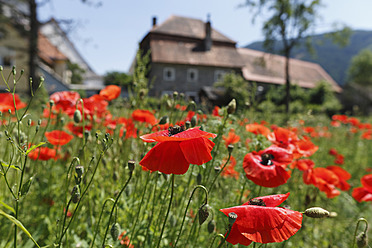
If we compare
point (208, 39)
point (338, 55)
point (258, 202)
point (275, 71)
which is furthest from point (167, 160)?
point (338, 55)

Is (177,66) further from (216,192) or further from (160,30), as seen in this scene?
(216,192)

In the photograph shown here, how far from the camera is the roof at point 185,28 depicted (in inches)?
931

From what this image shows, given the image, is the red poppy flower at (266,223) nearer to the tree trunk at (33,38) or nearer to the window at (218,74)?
the tree trunk at (33,38)

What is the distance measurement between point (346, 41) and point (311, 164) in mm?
19050

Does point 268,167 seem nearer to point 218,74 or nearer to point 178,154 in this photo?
point 178,154

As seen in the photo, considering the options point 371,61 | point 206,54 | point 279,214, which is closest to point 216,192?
point 279,214

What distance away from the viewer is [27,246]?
3.79 ft

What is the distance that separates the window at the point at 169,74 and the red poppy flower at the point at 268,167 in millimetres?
20859

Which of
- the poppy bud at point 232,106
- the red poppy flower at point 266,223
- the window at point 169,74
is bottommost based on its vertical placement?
the red poppy flower at point 266,223

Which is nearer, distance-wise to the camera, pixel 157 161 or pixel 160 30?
pixel 157 161

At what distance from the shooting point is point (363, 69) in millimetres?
45875

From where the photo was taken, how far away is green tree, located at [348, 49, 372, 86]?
45156mm

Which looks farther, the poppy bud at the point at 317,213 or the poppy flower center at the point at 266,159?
the poppy flower center at the point at 266,159

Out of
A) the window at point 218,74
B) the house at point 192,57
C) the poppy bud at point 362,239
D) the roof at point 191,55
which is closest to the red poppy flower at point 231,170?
the poppy bud at point 362,239
